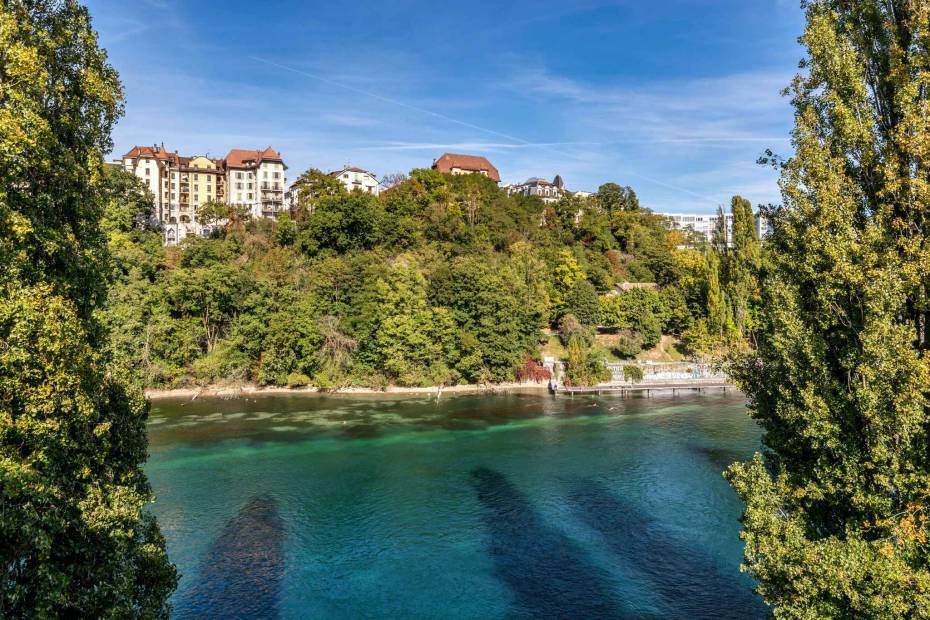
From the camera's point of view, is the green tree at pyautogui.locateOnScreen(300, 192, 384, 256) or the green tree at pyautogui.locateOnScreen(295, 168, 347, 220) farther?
the green tree at pyautogui.locateOnScreen(295, 168, 347, 220)

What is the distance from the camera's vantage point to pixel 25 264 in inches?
316

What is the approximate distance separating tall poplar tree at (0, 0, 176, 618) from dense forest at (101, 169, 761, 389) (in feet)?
107

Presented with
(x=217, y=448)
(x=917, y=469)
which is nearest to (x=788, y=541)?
(x=917, y=469)

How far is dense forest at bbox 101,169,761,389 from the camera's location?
44.1 m

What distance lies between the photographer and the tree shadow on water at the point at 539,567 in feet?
52.9

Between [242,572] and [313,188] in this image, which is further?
[313,188]

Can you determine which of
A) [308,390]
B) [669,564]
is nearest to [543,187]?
[308,390]

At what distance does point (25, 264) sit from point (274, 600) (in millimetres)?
12977

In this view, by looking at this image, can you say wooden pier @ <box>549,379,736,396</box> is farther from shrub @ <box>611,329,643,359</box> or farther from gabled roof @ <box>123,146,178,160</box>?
gabled roof @ <box>123,146,178,160</box>

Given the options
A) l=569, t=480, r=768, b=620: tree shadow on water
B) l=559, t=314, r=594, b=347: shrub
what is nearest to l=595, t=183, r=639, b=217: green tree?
l=559, t=314, r=594, b=347: shrub

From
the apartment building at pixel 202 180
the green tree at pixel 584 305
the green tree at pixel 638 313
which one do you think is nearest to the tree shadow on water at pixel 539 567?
the green tree at pixel 584 305

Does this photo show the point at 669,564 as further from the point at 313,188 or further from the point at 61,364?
the point at 313,188

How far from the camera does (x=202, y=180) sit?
7881cm

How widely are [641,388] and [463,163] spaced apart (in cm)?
5381
